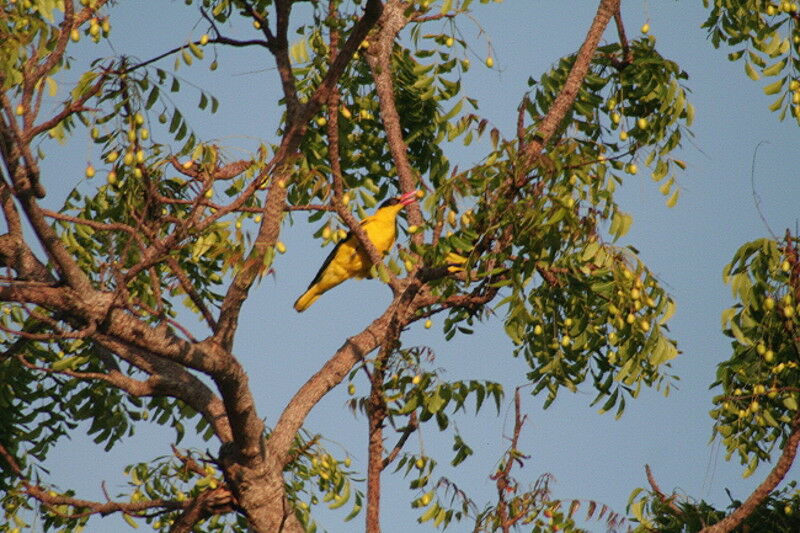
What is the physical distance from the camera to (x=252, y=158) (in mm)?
5109

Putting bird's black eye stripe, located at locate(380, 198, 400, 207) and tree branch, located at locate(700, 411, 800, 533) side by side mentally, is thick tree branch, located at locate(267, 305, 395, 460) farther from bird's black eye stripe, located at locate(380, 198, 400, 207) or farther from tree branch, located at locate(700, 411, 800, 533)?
bird's black eye stripe, located at locate(380, 198, 400, 207)

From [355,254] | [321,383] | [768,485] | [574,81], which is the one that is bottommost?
[768,485]

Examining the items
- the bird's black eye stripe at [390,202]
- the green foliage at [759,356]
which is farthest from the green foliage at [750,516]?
the bird's black eye stripe at [390,202]

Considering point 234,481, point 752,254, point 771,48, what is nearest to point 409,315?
point 234,481

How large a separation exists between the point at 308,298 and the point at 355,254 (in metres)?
0.78

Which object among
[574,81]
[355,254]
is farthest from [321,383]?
[355,254]

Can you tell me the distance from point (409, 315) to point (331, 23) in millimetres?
1491

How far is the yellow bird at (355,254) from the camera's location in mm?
8555

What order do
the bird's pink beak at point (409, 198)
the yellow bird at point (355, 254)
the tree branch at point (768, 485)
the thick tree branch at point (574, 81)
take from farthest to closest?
1. the yellow bird at point (355, 254)
2. the bird's pink beak at point (409, 198)
3. the thick tree branch at point (574, 81)
4. the tree branch at point (768, 485)

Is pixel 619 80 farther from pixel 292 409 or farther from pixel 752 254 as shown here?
pixel 292 409

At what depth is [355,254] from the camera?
8.56 metres

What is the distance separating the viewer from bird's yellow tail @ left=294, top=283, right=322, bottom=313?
29.6 feet

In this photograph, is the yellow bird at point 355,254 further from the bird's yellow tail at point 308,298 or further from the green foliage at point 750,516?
the green foliage at point 750,516

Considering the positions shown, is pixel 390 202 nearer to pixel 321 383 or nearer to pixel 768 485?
pixel 321 383
